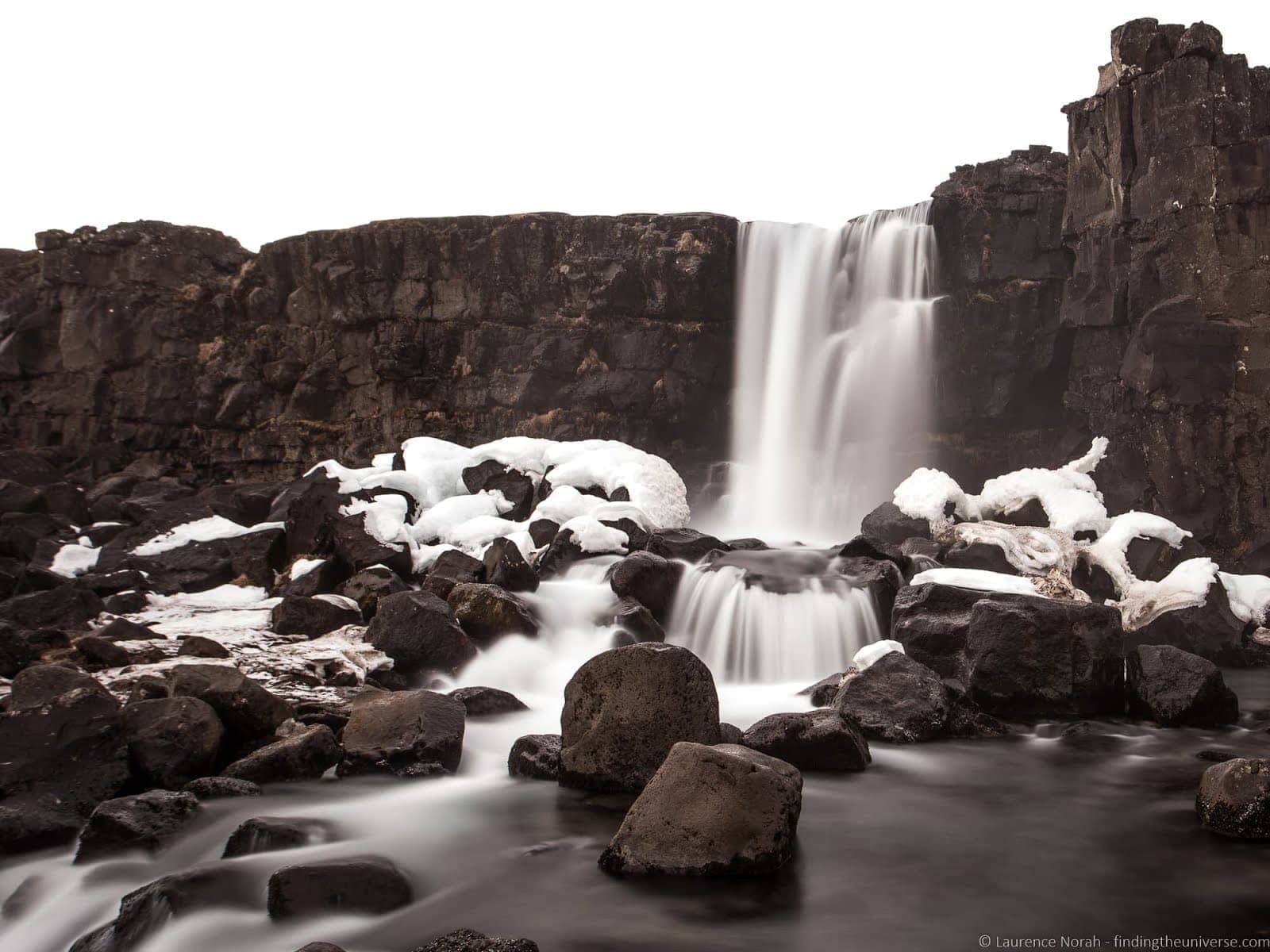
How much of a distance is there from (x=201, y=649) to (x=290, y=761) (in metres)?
3.29

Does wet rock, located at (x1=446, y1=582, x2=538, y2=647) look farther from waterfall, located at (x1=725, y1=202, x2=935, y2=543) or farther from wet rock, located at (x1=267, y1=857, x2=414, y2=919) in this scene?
waterfall, located at (x1=725, y1=202, x2=935, y2=543)

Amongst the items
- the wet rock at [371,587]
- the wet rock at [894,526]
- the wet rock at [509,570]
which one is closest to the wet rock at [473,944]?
the wet rock at [371,587]

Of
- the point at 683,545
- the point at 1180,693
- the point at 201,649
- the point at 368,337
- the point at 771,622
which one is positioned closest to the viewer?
the point at 1180,693

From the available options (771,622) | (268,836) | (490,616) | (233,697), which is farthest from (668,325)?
(268,836)

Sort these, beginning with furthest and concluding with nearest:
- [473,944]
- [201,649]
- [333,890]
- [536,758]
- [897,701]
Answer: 1. [201,649]
2. [897,701]
3. [536,758]
4. [333,890]
5. [473,944]

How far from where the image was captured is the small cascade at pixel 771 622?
12367 millimetres

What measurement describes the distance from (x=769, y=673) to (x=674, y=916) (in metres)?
7.19

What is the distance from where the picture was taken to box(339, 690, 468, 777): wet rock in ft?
26.1

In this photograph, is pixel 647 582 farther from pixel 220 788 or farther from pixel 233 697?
pixel 220 788

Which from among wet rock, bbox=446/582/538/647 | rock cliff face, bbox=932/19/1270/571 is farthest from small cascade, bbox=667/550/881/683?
rock cliff face, bbox=932/19/1270/571

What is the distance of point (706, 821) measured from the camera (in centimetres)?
572

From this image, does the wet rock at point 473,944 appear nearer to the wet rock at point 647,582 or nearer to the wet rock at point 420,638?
the wet rock at point 420,638

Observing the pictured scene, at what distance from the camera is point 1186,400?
17000 mm

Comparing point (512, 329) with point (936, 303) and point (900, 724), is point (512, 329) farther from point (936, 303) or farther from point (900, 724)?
point (900, 724)
